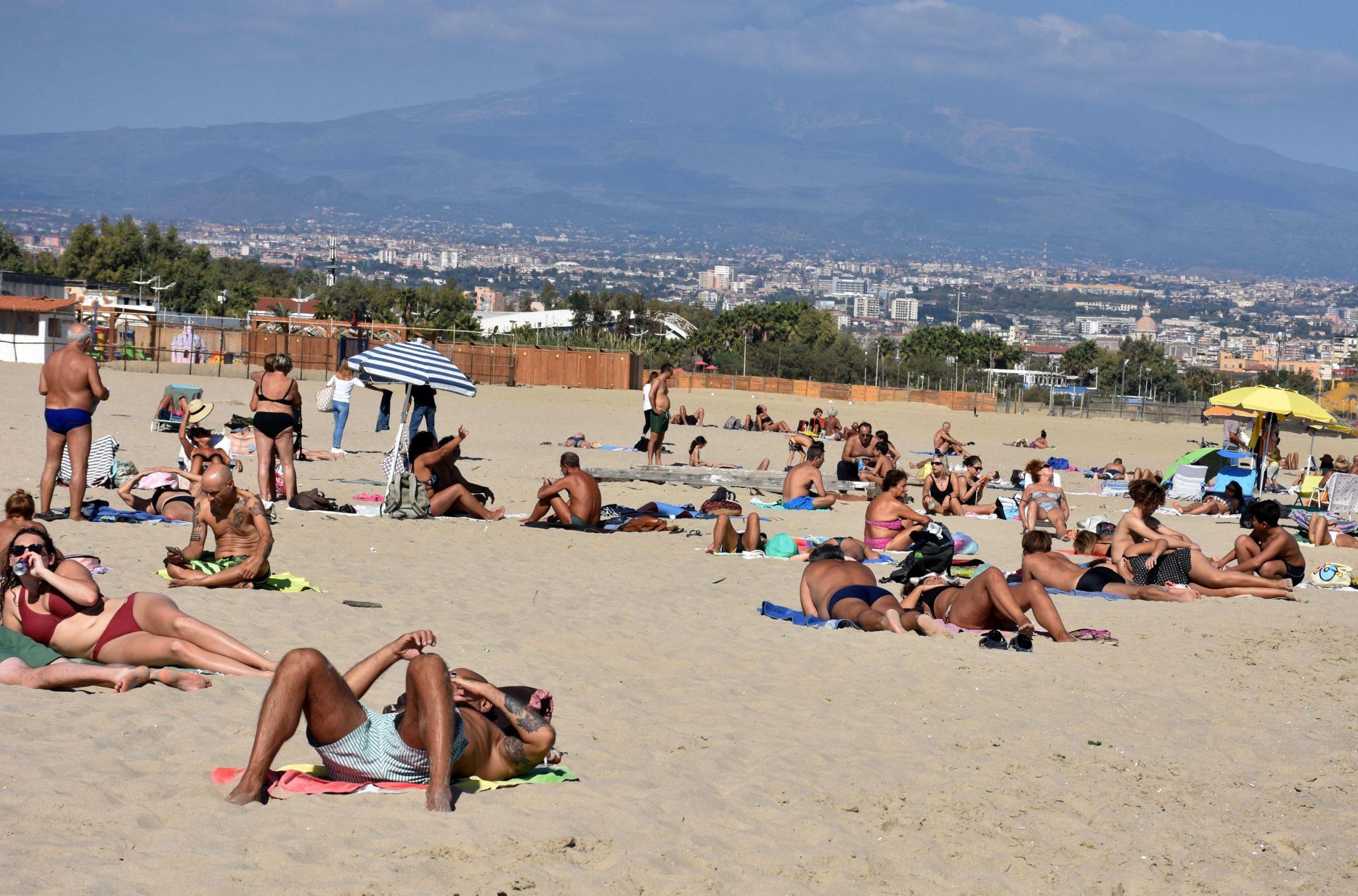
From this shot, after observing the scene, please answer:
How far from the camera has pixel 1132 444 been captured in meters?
34.1

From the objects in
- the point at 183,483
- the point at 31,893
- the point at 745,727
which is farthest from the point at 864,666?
the point at 183,483

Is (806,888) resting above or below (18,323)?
below

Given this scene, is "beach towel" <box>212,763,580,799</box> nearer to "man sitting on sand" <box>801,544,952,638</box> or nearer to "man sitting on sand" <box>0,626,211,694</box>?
"man sitting on sand" <box>0,626,211,694</box>

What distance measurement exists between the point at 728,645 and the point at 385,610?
1.89 meters

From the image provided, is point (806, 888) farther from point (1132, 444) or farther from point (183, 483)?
point (1132, 444)

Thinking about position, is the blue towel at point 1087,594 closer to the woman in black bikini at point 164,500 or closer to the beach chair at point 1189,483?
the woman in black bikini at point 164,500

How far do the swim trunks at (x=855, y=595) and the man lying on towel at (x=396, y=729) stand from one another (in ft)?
11.7

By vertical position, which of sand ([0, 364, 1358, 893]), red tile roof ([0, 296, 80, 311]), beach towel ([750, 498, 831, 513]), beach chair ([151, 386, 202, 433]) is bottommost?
sand ([0, 364, 1358, 893])

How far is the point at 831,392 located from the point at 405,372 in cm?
3812

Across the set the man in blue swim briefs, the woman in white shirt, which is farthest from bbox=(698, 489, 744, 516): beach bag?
the man in blue swim briefs

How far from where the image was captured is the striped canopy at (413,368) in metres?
11.5

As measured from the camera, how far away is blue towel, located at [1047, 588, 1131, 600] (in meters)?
9.27

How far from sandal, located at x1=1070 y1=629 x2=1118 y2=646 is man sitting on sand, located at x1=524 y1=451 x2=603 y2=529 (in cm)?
462

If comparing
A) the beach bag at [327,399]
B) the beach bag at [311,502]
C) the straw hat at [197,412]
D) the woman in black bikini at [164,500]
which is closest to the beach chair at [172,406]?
the beach bag at [327,399]
